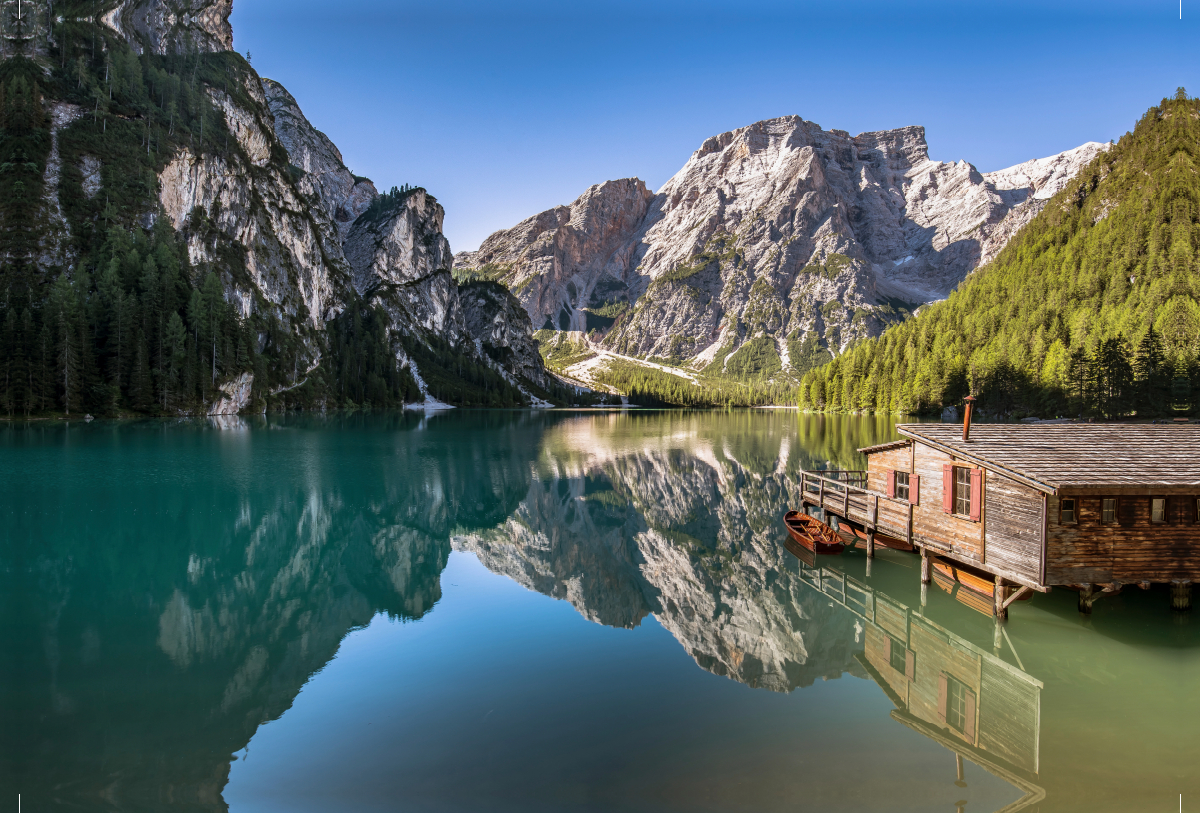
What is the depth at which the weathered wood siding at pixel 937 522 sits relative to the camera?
21.3 m

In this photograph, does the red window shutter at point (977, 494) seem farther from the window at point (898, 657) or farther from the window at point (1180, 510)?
the window at point (898, 657)

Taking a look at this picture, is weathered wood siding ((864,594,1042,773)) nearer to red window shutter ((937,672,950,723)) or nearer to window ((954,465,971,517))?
red window shutter ((937,672,950,723))

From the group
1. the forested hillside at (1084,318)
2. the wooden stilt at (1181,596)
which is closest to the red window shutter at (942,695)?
the wooden stilt at (1181,596)

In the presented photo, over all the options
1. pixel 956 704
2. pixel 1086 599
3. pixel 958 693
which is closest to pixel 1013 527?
pixel 1086 599

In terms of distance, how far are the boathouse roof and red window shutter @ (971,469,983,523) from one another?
57cm

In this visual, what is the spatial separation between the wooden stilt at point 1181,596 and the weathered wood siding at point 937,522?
18.9ft

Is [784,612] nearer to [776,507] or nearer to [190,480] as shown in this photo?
[776,507]

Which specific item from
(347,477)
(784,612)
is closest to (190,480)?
(347,477)

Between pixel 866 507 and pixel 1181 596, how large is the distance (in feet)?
34.7

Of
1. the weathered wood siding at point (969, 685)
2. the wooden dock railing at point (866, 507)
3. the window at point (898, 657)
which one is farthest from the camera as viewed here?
the wooden dock railing at point (866, 507)

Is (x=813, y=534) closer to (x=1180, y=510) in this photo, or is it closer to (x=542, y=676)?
(x=1180, y=510)

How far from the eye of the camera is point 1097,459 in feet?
66.1

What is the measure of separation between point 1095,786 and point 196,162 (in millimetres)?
187216

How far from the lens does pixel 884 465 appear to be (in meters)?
27.3
